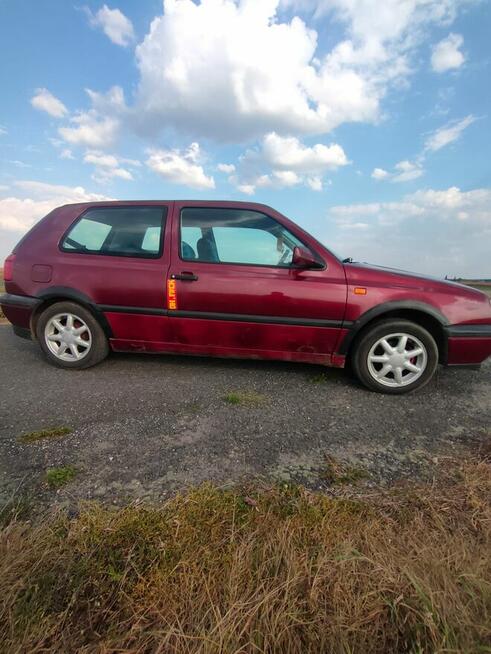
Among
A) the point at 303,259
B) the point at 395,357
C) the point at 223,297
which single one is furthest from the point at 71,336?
the point at 395,357

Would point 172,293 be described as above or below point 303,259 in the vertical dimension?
below

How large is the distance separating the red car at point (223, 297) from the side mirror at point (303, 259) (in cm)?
1

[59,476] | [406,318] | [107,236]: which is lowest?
[59,476]

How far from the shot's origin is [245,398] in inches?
98.6

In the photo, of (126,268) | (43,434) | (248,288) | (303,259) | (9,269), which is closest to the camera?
(43,434)

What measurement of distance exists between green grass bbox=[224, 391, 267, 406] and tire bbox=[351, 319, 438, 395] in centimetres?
92

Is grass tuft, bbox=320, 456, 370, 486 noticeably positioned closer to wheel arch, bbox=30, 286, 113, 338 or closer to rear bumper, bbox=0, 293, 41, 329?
wheel arch, bbox=30, 286, 113, 338

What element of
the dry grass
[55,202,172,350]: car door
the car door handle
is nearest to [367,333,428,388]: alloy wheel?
the dry grass

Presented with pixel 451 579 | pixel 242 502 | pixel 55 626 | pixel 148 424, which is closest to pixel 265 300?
pixel 148 424

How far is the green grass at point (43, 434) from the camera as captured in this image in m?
1.87

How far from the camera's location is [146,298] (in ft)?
9.48

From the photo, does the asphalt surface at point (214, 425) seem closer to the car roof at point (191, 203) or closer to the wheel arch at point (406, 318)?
the wheel arch at point (406, 318)

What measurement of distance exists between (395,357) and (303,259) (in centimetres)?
114

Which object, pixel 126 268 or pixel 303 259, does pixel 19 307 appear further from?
pixel 303 259
